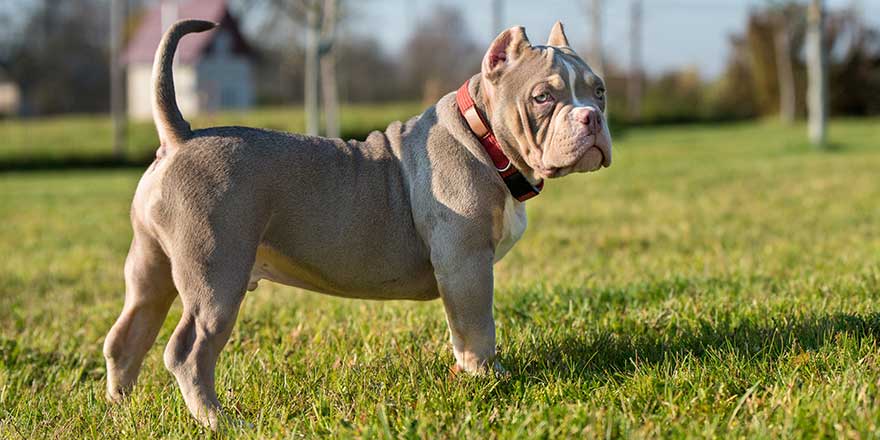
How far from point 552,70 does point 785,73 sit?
133ft

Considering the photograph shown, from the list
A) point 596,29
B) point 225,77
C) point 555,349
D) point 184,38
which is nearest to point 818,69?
point 596,29

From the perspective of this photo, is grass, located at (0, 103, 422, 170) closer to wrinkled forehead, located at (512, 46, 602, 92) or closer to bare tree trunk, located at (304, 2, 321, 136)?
bare tree trunk, located at (304, 2, 321, 136)

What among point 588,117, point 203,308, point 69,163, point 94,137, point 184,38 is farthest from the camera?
point 184,38

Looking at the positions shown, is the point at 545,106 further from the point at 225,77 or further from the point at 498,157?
the point at 225,77

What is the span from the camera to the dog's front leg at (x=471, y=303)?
Answer: 3.26 metres

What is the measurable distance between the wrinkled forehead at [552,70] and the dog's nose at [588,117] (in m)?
0.13

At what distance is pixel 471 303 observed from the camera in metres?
3.28

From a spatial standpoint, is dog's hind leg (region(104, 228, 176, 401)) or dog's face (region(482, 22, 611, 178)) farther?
dog's hind leg (region(104, 228, 176, 401))

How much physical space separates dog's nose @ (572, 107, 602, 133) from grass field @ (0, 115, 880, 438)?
0.86 m

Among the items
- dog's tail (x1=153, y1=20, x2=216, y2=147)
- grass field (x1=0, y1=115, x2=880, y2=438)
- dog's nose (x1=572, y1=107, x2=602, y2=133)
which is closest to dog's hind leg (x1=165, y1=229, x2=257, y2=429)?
grass field (x1=0, y1=115, x2=880, y2=438)

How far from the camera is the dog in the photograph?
119 inches

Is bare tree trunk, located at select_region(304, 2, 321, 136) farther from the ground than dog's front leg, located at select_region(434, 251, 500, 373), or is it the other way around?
bare tree trunk, located at select_region(304, 2, 321, 136)

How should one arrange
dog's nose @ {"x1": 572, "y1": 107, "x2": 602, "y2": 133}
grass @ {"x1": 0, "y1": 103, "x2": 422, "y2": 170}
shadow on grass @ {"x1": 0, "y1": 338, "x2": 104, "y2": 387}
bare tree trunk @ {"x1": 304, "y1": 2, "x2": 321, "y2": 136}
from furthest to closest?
1. grass @ {"x1": 0, "y1": 103, "x2": 422, "y2": 170}
2. bare tree trunk @ {"x1": 304, "y1": 2, "x2": 321, "y2": 136}
3. shadow on grass @ {"x1": 0, "y1": 338, "x2": 104, "y2": 387}
4. dog's nose @ {"x1": 572, "y1": 107, "x2": 602, "y2": 133}

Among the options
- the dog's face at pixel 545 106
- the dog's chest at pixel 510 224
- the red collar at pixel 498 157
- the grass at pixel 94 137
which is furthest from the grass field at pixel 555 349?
the grass at pixel 94 137
